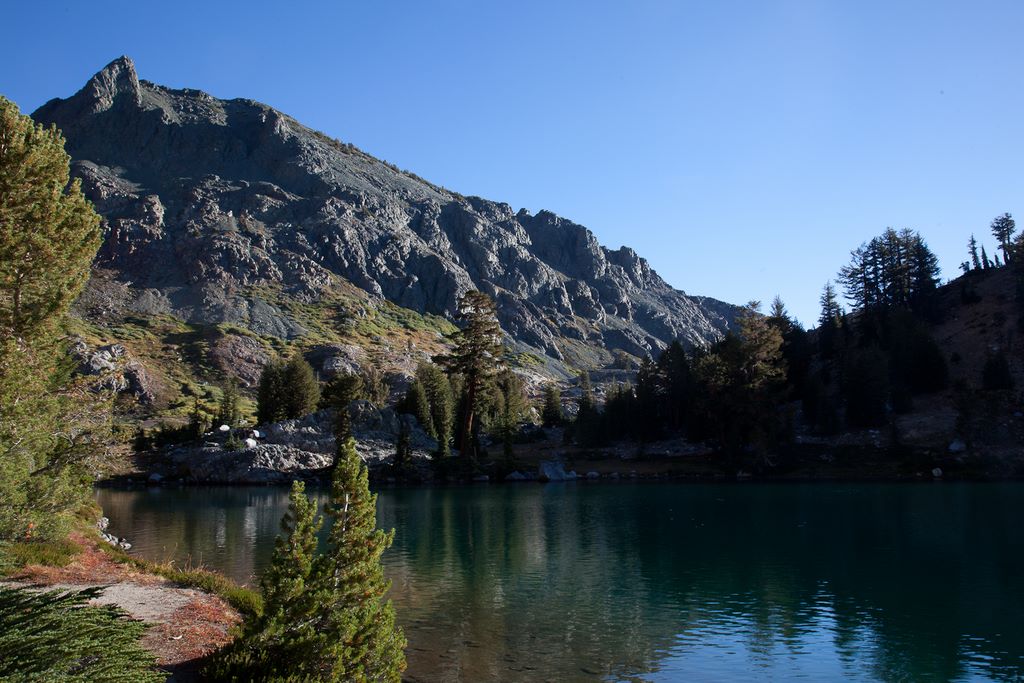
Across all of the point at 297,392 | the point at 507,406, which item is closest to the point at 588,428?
the point at 507,406

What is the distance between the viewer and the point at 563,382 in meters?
197

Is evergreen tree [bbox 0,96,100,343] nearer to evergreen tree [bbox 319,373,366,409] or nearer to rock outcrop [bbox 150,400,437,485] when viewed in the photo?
rock outcrop [bbox 150,400,437,485]

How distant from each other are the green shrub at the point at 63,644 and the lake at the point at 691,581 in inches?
330

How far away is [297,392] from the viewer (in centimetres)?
9581

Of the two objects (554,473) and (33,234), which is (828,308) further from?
(33,234)

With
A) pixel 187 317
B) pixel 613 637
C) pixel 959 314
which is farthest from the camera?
pixel 187 317

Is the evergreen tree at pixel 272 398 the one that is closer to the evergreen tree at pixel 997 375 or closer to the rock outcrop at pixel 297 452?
the rock outcrop at pixel 297 452

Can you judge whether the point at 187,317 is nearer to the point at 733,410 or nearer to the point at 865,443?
the point at 733,410

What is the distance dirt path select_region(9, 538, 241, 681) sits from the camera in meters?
14.6

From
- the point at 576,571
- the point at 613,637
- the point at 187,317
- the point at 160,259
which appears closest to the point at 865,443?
the point at 576,571

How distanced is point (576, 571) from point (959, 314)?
3920 inches

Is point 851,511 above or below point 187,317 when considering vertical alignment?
below

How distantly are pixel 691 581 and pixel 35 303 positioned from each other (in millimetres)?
26282

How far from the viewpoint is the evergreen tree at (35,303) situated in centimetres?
2061
